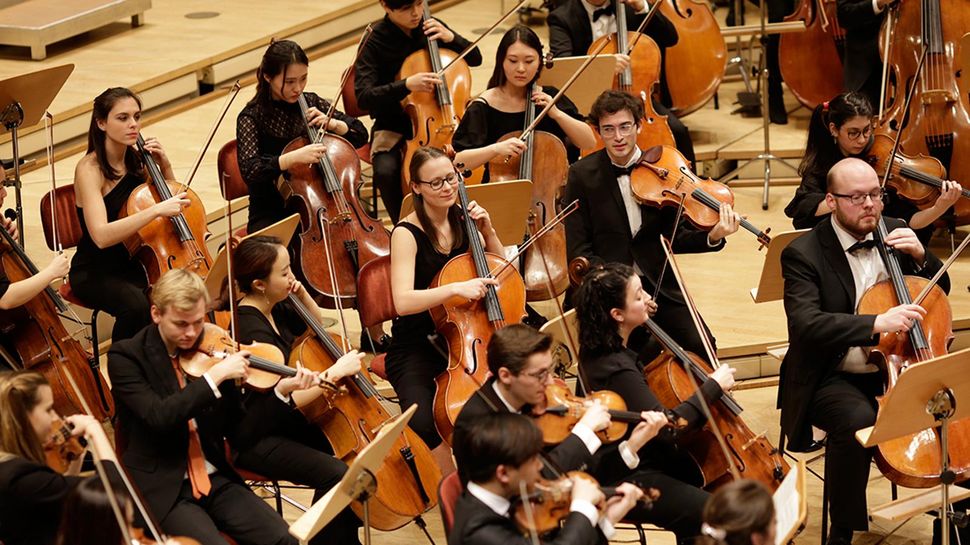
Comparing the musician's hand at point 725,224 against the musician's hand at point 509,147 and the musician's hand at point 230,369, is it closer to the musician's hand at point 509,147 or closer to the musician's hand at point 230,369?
the musician's hand at point 509,147

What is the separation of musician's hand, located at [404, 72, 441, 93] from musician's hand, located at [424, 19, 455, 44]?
21 cm

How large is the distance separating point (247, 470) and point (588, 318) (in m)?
0.94

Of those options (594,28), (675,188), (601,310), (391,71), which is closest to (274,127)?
(391,71)

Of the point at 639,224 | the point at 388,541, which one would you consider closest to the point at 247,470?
the point at 388,541

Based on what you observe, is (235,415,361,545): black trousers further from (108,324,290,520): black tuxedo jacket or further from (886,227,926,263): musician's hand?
(886,227,926,263): musician's hand

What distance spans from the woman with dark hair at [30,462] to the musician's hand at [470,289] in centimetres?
102

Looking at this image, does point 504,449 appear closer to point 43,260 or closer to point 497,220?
point 497,220

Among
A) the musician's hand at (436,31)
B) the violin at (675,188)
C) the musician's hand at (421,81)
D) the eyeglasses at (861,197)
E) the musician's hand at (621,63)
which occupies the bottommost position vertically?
the violin at (675,188)

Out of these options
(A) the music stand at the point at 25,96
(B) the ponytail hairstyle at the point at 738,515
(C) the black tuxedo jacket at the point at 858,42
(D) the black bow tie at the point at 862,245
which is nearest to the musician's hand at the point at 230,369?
(B) the ponytail hairstyle at the point at 738,515

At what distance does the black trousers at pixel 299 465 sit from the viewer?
3.34 m

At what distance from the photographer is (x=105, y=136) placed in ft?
13.1

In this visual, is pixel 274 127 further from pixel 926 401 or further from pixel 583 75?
pixel 926 401

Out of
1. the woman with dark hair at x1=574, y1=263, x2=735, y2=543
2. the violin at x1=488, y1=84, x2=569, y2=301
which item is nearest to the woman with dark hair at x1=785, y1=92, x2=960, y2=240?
the violin at x1=488, y1=84, x2=569, y2=301

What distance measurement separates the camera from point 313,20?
675 cm
